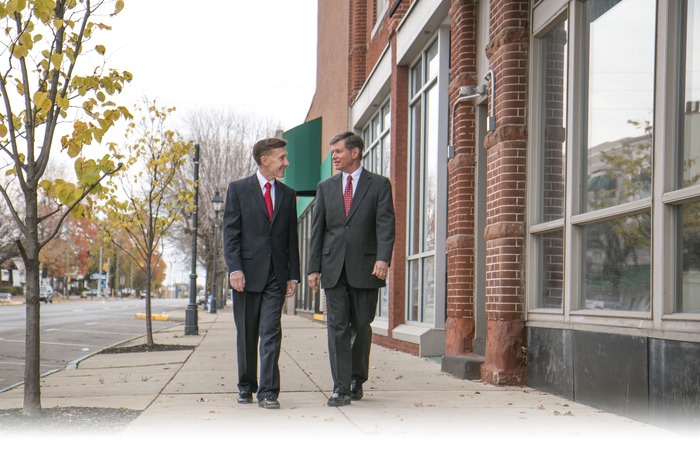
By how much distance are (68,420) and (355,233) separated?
2549 mm

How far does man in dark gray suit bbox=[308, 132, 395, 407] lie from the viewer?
6.20 metres

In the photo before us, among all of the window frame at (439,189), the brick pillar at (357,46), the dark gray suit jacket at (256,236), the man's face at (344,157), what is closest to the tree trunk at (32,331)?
the dark gray suit jacket at (256,236)

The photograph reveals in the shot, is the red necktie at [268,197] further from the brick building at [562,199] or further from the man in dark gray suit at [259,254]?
the brick building at [562,199]

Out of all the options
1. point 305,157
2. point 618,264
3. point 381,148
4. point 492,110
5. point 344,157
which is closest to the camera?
point 618,264

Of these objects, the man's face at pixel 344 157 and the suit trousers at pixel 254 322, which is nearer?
the suit trousers at pixel 254 322

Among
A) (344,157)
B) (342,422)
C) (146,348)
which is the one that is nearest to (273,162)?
(344,157)

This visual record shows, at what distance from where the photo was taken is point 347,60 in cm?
1942

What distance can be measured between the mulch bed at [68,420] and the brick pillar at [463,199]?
4412 mm

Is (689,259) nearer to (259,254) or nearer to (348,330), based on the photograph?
(348,330)

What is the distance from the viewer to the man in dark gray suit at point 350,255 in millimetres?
6199

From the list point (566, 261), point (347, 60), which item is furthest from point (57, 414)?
point (347, 60)

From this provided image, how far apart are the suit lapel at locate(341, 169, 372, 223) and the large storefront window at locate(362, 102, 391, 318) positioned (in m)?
7.30

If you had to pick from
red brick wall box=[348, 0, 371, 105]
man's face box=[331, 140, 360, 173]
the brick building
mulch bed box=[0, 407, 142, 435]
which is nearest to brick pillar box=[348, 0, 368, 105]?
red brick wall box=[348, 0, 371, 105]

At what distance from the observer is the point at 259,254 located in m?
6.18
